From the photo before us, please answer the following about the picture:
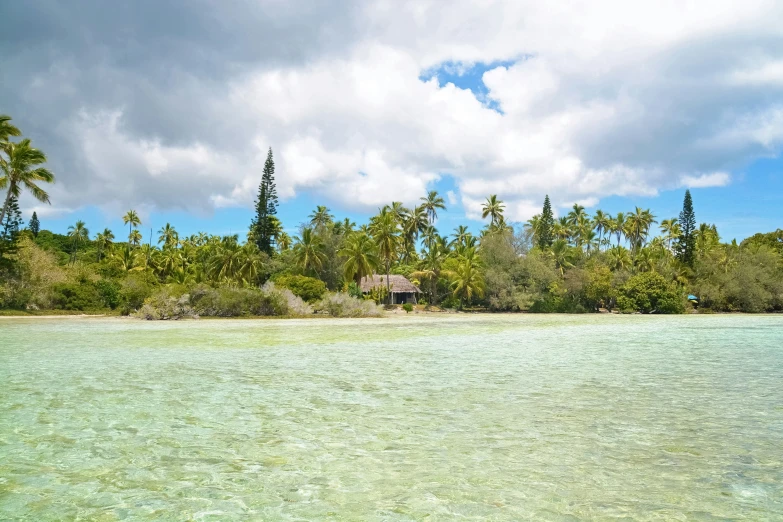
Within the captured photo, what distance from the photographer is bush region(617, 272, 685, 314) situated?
5081 centimetres

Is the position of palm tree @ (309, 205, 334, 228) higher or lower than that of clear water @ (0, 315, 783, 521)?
higher

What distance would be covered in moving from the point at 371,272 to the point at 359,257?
1.88 metres

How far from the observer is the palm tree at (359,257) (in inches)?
2100

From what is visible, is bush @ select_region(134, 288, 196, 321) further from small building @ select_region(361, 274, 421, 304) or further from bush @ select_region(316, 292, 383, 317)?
small building @ select_region(361, 274, 421, 304)

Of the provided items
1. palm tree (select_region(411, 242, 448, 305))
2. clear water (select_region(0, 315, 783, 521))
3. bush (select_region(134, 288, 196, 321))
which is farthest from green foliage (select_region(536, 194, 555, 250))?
clear water (select_region(0, 315, 783, 521))

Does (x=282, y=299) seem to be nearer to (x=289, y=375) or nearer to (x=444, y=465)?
(x=289, y=375)

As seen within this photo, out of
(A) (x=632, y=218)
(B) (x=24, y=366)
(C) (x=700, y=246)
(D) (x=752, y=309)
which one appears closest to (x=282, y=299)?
(B) (x=24, y=366)

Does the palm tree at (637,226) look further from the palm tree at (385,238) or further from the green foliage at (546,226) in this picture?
the palm tree at (385,238)

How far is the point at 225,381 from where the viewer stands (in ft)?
34.8

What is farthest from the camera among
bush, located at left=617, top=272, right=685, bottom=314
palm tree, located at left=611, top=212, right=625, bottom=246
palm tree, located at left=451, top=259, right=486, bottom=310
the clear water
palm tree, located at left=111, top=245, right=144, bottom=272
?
palm tree, located at left=611, top=212, right=625, bottom=246

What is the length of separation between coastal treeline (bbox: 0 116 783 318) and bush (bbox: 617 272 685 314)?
3.9 inches

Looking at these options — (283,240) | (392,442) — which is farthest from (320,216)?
(392,442)

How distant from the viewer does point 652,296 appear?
51.2 m

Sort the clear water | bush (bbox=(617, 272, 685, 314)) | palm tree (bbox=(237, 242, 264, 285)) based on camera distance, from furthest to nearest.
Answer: palm tree (bbox=(237, 242, 264, 285)) < bush (bbox=(617, 272, 685, 314)) < the clear water
